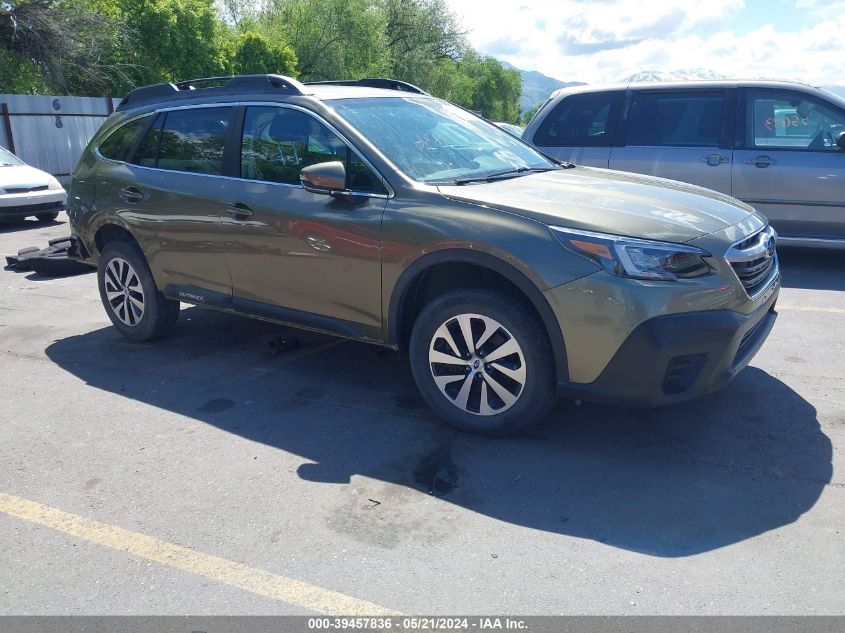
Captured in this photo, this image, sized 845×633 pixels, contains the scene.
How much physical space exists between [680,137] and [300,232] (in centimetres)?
488

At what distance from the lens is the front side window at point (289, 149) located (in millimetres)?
4500

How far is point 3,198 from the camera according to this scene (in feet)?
39.9

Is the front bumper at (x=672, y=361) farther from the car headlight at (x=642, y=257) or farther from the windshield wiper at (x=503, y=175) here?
the windshield wiper at (x=503, y=175)

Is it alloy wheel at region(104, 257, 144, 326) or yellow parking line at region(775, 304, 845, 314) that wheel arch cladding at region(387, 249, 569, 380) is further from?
yellow parking line at region(775, 304, 845, 314)

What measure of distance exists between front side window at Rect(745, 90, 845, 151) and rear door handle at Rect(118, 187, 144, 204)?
18.5 ft

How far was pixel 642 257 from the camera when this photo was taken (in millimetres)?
3648

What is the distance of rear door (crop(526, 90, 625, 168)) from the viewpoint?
817 centimetres

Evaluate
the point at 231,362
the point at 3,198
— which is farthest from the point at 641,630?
the point at 3,198

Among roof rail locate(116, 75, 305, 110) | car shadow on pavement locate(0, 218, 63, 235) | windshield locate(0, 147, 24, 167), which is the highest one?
roof rail locate(116, 75, 305, 110)

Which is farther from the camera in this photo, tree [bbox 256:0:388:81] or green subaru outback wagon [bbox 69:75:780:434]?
tree [bbox 256:0:388:81]

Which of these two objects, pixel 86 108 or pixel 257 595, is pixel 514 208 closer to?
pixel 257 595

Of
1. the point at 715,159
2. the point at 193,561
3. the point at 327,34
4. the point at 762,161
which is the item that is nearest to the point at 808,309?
the point at 762,161

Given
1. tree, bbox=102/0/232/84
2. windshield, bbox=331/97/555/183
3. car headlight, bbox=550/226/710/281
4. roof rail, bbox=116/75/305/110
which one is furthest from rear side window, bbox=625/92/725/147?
tree, bbox=102/0/232/84

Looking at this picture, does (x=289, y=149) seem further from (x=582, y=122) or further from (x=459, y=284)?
(x=582, y=122)
